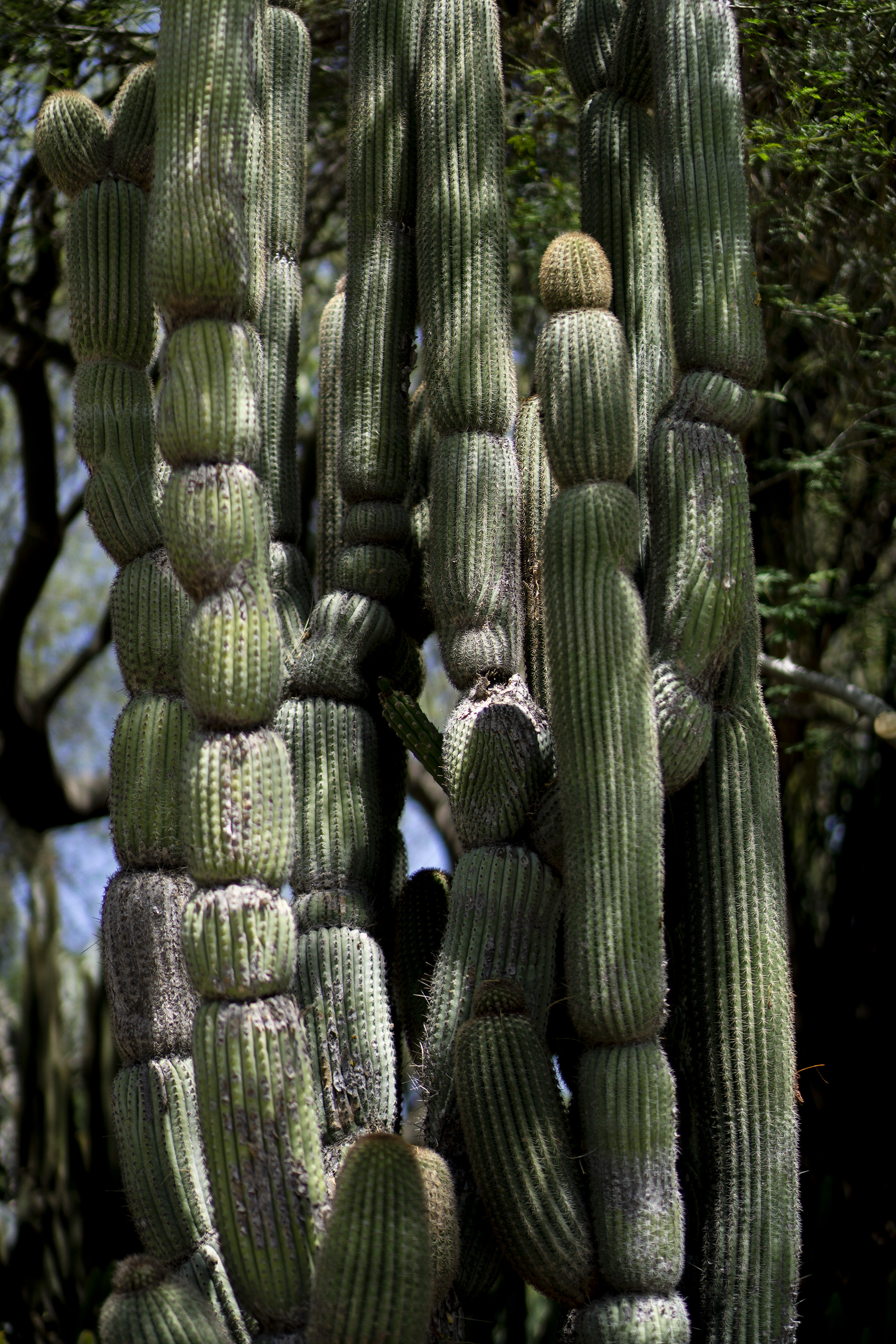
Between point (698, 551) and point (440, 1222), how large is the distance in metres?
1.53

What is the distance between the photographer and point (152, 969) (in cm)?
356

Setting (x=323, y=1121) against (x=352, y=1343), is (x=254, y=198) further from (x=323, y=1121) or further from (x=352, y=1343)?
(x=352, y=1343)

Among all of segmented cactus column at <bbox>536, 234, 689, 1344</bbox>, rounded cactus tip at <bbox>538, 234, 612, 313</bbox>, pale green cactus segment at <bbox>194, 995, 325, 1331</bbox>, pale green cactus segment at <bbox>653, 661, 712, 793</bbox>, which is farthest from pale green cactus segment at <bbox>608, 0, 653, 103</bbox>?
pale green cactus segment at <bbox>194, 995, 325, 1331</bbox>

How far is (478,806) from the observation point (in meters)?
3.57

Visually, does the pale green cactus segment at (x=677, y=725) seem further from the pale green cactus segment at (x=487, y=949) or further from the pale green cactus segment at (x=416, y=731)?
the pale green cactus segment at (x=416, y=731)

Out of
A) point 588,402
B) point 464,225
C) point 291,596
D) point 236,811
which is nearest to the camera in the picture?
point 236,811

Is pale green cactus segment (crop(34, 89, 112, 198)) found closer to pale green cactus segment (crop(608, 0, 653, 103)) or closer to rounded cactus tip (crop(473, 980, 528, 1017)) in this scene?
pale green cactus segment (crop(608, 0, 653, 103))

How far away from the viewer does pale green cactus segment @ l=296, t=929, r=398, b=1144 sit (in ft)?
11.8

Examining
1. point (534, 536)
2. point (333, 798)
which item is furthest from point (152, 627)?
point (534, 536)

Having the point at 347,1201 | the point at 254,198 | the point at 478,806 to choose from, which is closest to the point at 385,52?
the point at 254,198

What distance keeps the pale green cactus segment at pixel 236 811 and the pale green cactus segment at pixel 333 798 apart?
0.69 metres

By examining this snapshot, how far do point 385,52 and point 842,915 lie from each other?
3528 millimetres

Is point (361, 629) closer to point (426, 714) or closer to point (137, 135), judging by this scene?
point (426, 714)

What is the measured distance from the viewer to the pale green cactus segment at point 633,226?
3.96 meters
